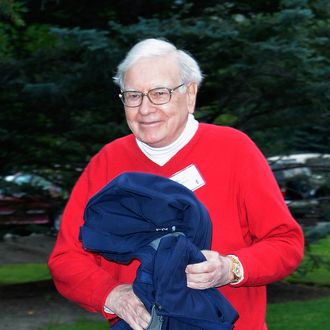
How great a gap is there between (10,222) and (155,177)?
595 cm

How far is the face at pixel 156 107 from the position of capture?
301 centimetres

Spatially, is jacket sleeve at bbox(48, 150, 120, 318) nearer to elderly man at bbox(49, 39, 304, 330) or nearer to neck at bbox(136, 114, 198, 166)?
elderly man at bbox(49, 39, 304, 330)

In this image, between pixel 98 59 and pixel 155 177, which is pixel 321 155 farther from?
pixel 155 177

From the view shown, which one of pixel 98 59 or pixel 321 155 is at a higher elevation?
pixel 98 59

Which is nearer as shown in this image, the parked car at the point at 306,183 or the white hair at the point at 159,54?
the white hair at the point at 159,54

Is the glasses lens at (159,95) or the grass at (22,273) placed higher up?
the glasses lens at (159,95)

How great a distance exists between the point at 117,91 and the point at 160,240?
15.9 ft

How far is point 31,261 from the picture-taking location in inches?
472

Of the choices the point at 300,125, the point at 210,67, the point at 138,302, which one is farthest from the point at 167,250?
the point at 300,125

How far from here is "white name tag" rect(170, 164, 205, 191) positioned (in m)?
3.00

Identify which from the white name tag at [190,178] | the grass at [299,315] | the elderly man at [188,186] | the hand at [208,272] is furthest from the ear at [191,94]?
the grass at [299,315]

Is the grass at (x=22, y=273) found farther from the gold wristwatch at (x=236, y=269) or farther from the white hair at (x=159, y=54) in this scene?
the gold wristwatch at (x=236, y=269)

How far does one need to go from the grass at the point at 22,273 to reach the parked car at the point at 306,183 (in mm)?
3542

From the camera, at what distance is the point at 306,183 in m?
8.76
